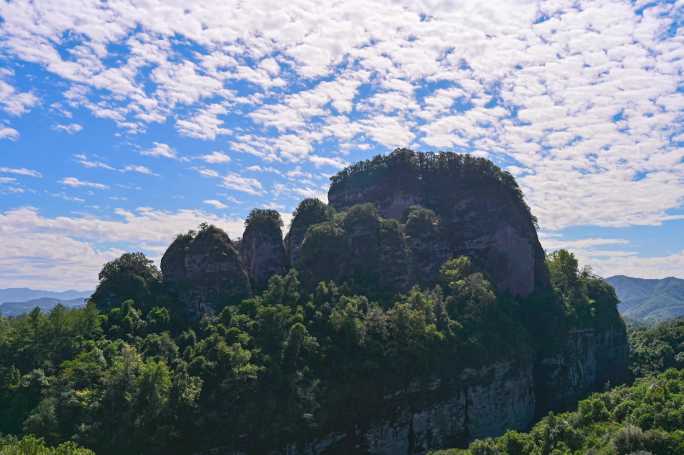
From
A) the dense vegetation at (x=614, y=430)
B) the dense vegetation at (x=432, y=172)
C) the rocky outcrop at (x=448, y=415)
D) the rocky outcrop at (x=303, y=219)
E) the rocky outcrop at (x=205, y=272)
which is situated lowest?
the rocky outcrop at (x=448, y=415)

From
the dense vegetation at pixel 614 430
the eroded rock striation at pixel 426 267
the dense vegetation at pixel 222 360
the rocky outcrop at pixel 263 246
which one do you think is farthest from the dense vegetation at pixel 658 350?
the rocky outcrop at pixel 263 246

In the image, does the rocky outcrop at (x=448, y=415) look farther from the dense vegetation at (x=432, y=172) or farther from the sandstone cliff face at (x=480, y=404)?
the dense vegetation at (x=432, y=172)

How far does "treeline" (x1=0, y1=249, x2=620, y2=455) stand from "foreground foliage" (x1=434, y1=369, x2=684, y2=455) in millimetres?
12588

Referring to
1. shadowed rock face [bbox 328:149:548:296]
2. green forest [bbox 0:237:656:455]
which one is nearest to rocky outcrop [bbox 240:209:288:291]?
green forest [bbox 0:237:656:455]

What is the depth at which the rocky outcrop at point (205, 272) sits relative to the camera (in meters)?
55.1

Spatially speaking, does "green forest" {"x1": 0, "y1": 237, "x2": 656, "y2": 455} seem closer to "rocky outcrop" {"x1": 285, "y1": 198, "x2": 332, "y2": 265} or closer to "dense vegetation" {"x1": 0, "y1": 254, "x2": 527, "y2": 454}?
"dense vegetation" {"x1": 0, "y1": 254, "x2": 527, "y2": 454}

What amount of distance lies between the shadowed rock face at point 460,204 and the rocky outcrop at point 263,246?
1765 centimetres

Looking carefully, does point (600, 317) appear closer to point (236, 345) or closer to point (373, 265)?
point (373, 265)

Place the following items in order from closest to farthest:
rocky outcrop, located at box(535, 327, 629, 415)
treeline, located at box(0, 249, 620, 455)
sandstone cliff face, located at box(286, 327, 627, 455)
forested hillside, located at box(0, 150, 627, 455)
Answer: treeline, located at box(0, 249, 620, 455)
forested hillside, located at box(0, 150, 627, 455)
sandstone cliff face, located at box(286, 327, 627, 455)
rocky outcrop, located at box(535, 327, 629, 415)

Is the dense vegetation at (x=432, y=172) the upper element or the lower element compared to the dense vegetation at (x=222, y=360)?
upper

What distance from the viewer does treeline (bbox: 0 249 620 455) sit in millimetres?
35281

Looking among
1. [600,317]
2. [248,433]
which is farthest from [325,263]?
[600,317]

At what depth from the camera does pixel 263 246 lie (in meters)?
64.4

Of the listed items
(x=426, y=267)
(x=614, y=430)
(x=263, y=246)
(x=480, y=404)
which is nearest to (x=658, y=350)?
(x=426, y=267)
